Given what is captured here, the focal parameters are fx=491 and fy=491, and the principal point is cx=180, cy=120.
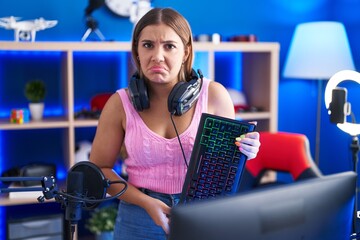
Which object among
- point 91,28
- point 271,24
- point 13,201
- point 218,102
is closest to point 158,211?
point 218,102

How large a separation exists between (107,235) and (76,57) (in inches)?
44.4

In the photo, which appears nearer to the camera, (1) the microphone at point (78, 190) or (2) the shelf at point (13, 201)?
(1) the microphone at point (78, 190)

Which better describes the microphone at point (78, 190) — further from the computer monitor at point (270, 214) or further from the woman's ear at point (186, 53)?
the woman's ear at point (186, 53)

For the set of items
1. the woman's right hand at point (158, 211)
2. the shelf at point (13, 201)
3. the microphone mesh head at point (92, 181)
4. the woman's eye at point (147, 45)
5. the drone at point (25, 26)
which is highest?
the drone at point (25, 26)

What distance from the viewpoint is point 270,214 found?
28.8 inches

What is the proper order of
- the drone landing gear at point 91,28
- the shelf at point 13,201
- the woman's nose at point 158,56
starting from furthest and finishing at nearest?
1. the drone landing gear at point 91,28
2. the shelf at point 13,201
3. the woman's nose at point 158,56

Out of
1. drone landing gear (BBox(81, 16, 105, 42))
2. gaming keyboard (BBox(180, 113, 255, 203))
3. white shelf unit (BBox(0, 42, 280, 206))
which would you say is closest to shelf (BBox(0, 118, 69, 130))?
white shelf unit (BBox(0, 42, 280, 206))

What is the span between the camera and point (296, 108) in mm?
3760

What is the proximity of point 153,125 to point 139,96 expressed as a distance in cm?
10

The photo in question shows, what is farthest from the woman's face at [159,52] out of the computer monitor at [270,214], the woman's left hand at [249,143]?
the computer monitor at [270,214]

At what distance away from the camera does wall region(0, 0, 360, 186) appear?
306cm

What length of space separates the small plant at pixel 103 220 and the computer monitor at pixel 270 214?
2249mm

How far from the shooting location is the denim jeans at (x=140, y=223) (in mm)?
1405

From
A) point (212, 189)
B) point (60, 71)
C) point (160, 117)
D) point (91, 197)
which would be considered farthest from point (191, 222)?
point (60, 71)
